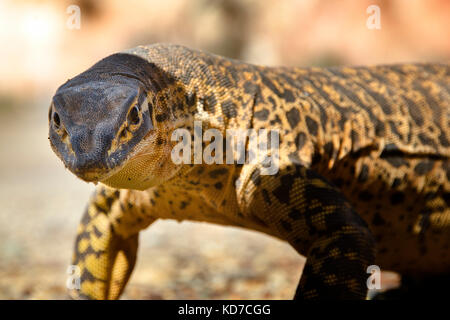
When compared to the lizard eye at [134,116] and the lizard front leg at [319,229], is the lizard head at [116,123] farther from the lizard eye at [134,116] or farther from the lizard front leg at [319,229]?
the lizard front leg at [319,229]

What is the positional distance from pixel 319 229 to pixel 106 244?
6.03 ft

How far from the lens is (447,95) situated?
4.68 m

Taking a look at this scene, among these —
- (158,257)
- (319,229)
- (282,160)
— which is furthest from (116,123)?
(158,257)

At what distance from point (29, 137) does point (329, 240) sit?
20849 mm

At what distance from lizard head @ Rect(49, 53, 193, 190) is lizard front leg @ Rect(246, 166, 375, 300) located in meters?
0.66

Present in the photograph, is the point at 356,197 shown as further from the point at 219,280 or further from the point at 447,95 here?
the point at 219,280

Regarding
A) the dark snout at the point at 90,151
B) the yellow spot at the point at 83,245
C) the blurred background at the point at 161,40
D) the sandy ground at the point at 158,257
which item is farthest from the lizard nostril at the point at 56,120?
the sandy ground at the point at 158,257

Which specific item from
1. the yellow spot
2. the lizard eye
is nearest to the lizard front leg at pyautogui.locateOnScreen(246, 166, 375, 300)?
the lizard eye

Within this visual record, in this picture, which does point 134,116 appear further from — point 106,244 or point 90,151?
point 106,244

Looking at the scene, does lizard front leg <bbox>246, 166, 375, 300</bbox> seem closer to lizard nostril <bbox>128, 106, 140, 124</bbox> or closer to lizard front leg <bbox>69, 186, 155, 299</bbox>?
lizard nostril <bbox>128, 106, 140, 124</bbox>

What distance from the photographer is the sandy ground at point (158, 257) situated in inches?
222

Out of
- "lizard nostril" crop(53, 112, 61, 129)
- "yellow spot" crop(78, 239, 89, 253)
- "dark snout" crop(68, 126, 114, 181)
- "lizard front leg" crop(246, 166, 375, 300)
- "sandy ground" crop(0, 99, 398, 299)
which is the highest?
"lizard nostril" crop(53, 112, 61, 129)

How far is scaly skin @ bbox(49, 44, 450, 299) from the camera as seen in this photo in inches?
113

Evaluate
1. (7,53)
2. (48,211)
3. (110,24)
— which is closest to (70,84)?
(48,211)
